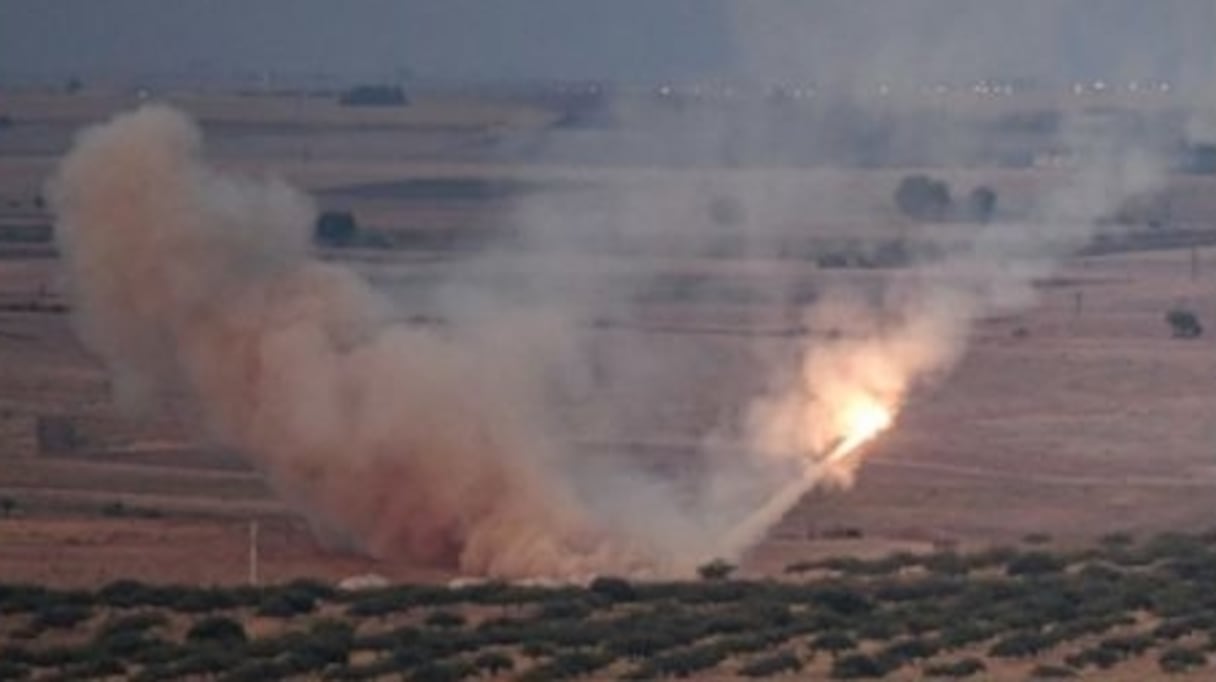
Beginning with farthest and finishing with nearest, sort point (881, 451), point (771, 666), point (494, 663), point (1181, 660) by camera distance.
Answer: point (881, 451), point (1181, 660), point (771, 666), point (494, 663)

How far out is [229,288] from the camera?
5097cm

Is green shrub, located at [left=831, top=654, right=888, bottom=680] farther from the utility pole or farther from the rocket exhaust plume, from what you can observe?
the rocket exhaust plume

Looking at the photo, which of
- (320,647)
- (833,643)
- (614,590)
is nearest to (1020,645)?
(833,643)

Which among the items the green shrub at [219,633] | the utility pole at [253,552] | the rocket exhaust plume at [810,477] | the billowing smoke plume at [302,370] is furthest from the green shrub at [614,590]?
the green shrub at [219,633]

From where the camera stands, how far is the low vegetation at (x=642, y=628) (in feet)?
134

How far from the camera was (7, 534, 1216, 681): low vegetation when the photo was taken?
40.9 meters

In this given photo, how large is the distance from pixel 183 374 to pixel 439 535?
4436 mm

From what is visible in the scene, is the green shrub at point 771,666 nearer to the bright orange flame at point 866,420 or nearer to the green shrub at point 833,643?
the green shrub at point 833,643

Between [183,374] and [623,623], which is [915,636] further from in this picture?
[183,374]

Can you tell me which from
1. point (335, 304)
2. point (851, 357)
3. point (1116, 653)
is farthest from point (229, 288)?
point (851, 357)

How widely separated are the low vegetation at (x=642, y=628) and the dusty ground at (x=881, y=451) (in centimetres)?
343

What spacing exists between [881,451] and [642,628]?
22.6 meters

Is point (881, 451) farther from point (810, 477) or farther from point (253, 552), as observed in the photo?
point (253, 552)

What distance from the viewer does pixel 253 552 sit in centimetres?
5141
